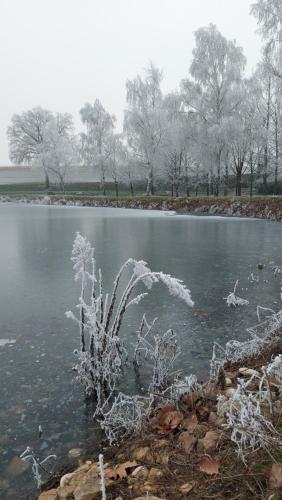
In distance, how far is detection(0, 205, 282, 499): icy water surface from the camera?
3258mm

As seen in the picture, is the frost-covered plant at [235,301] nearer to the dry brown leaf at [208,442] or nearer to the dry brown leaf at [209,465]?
the dry brown leaf at [208,442]

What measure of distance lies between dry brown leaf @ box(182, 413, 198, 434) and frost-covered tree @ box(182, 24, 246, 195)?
28.0 meters

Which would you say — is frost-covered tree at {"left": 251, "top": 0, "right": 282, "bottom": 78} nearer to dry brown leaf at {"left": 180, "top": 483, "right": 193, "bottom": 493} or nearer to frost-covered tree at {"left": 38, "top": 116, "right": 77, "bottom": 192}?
dry brown leaf at {"left": 180, "top": 483, "right": 193, "bottom": 493}

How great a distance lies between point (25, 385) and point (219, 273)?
5874 mm

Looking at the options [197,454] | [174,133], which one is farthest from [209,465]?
[174,133]

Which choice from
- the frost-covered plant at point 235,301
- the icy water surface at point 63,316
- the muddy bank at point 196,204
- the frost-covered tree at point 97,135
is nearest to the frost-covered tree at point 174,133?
the muddy bank at point 196,204

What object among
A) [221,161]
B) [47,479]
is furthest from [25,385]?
[221,161]

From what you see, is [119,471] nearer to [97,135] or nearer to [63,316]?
[63,316]

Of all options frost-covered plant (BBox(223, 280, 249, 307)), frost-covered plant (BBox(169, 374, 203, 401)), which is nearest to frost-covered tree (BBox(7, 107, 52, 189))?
frost-covered plant (BBox(223, 280, 249, 307))

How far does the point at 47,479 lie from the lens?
2.72 m

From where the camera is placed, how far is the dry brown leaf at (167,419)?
287 cm

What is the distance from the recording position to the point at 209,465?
89.4 inches

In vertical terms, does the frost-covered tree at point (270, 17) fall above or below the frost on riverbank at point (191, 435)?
above

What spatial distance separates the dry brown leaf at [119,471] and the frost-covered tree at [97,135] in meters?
42.9
